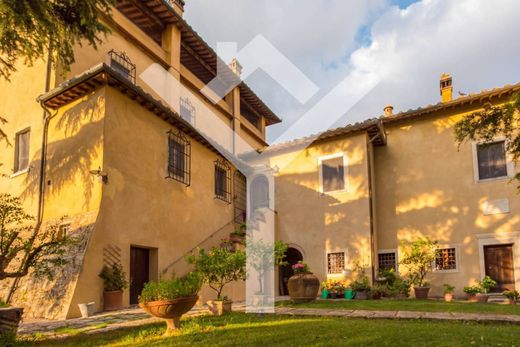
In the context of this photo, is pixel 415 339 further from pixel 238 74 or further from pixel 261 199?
pixel 238 74

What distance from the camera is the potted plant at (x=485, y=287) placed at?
513 inches

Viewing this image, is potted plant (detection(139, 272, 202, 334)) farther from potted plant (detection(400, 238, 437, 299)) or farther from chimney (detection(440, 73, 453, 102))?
chimney (detection(440, 73, 453, 102))

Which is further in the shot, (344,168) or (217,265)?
(344,168)

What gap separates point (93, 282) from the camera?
396 inches

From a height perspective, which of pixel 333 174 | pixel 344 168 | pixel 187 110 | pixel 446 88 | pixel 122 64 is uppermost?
pixel 446 88

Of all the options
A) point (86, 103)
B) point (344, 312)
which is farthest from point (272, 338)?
point (86, 103)

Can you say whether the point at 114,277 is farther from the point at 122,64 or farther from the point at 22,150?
the point at 122,64

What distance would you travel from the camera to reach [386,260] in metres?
16.6

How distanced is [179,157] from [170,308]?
8.23 meters

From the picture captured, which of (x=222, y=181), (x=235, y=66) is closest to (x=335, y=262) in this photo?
(x=222, y=181)

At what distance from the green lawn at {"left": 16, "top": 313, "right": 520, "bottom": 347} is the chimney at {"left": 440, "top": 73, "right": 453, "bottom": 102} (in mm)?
12775

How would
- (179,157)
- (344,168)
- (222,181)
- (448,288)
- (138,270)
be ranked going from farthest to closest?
(222,181)
(344,168)
(179,157)
(448,288)
(138,270)

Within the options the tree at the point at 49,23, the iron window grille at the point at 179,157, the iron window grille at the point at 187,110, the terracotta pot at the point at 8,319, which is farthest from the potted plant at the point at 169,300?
the iron window grille at the point at 187,110

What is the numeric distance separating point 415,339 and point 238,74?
733 inches
